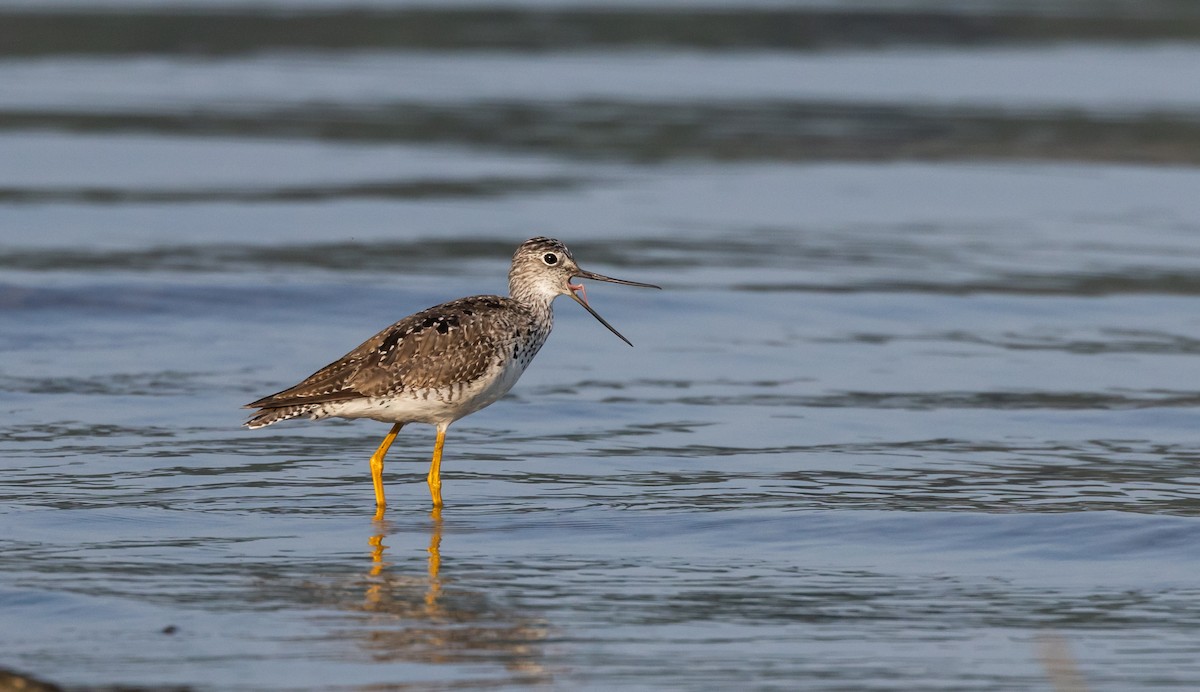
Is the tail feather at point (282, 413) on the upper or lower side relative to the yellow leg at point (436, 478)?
upper

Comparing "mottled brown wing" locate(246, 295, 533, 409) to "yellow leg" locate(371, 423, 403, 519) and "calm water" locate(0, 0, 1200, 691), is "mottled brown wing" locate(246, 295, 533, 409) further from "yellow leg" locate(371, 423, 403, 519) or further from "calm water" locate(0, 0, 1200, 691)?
"calm water" locate(0, 0, 1200, 691)

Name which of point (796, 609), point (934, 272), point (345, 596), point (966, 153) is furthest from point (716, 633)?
point (966, 153)

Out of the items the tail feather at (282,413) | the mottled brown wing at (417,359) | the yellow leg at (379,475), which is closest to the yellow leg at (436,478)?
the yellow leg at (379,475)

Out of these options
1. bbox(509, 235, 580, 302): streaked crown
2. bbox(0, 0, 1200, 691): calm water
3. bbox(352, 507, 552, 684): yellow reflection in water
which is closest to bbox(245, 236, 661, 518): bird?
bbox(509, 235, 580, 302): streaked crown

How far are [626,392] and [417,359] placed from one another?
3.25 meters

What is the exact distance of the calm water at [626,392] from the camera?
730 centimetres

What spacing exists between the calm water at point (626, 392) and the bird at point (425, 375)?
0.46 meters

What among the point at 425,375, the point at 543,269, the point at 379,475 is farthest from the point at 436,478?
the point at 543,269

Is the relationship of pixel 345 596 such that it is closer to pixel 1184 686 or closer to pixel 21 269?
pixel 1184 686

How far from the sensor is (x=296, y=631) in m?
7.21

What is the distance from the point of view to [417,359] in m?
9.61

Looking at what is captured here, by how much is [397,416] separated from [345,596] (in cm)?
200

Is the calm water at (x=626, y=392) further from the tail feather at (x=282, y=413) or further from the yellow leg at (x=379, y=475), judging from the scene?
the tail feather at (x=282, y=413)

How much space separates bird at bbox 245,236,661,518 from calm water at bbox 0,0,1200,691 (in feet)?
1.51
